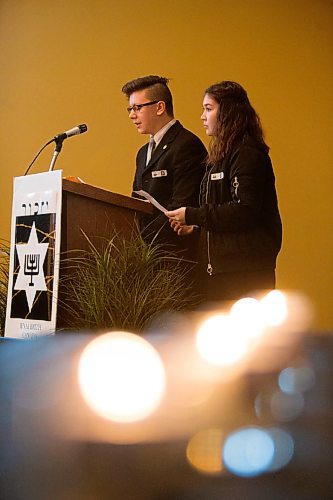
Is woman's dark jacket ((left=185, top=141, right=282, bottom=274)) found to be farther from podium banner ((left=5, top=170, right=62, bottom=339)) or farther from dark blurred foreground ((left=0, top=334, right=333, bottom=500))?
dark blurred foreground ((left=0, top=334, right=333, bottom=500))

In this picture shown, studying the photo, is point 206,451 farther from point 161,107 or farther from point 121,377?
point 161,107

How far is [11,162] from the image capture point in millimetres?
4348

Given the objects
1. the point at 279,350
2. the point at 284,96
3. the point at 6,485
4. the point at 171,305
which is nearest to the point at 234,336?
the point at 279,350

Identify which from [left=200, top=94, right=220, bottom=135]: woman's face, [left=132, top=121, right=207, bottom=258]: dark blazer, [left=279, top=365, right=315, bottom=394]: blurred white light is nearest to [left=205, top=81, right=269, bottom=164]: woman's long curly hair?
[left=200, top=94, right=220, bottom=135]: woman's face

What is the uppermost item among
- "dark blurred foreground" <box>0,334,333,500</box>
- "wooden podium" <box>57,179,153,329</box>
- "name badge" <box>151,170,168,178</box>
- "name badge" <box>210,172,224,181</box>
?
"name badge" <box>151,170,168,178</box>

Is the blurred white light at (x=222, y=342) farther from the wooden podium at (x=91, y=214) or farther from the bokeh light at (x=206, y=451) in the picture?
the wooden podium at (x=91, y=214)

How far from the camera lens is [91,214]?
193 centimetres

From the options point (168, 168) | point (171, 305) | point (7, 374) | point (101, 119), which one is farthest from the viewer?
point (101, 119)

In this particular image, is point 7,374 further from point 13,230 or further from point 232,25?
point 232,25

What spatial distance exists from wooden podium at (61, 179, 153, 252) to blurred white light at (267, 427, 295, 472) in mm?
1142

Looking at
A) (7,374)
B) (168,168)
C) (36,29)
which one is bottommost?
(7,374)

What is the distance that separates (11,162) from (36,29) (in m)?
0.91

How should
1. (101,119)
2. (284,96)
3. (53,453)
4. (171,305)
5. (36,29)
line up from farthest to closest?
(36,29), (101,119), (284,96), (171,305), (53,453)

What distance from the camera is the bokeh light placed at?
80cm
